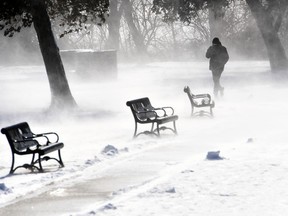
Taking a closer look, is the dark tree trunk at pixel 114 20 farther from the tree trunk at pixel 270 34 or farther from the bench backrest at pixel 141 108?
the bench backrest at pixel 141 108

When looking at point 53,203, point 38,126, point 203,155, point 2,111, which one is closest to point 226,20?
point 2,111

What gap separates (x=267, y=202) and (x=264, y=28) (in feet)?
88.2

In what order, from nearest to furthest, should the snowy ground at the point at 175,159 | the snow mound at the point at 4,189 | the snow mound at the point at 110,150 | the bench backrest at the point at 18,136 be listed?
the snowy ground at the point at 175,159, the snow mound at the point at 4,189, the bench backrest at the point at 18,136, the snow mound at the point at 110,150

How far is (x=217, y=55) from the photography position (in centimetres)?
2484

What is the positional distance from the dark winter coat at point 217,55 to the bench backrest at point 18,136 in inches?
505

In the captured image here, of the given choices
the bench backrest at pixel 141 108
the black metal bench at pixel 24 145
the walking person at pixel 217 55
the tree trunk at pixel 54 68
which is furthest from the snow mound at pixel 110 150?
the walking person at pixel 217 55

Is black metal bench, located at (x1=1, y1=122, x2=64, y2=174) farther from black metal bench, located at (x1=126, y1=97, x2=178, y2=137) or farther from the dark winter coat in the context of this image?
the dark winter coat

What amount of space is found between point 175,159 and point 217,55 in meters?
12.7

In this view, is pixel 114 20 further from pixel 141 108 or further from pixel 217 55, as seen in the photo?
pixel 141 108

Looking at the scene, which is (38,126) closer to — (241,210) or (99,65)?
(241,210)

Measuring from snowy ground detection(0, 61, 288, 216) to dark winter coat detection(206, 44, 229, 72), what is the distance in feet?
4.13

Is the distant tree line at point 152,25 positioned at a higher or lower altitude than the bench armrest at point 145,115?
higher

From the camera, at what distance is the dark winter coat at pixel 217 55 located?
24.6m

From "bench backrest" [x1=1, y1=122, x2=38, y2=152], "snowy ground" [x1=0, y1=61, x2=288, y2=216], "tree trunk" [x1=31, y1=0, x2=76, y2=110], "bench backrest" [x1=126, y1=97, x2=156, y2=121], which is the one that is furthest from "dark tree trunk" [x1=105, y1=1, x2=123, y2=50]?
"bench backrest" [x1=1, y1=122, x2=38, y2=152]
